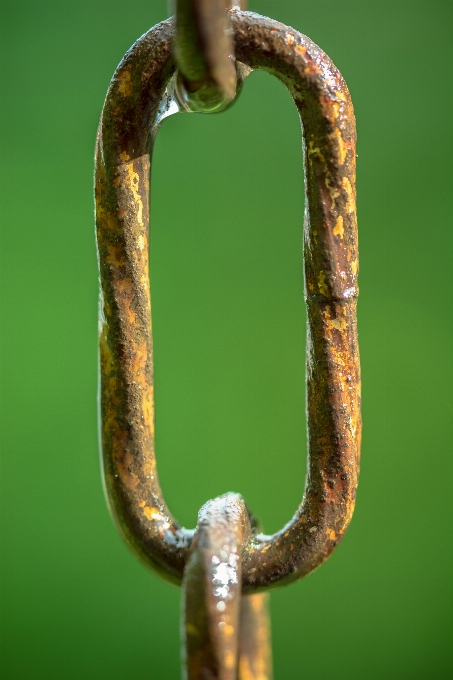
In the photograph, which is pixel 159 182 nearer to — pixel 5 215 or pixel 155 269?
pixel 155 269

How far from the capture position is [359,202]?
88.7 inches

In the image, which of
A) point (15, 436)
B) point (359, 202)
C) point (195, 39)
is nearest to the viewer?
point (195, 39)

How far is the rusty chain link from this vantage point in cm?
57

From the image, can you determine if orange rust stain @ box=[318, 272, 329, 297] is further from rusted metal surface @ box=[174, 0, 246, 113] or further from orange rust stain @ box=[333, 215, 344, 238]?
rusted metal surface @ box=[174, 0, 246, 113]

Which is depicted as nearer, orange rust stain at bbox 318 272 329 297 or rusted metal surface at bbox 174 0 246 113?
rusted metal surface at bbox 174 0 246 113

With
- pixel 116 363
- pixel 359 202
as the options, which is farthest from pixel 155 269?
pixel 116 363

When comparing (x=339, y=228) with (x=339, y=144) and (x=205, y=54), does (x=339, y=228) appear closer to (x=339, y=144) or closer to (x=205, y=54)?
(x=339, y=144)

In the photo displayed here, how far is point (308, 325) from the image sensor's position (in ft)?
2.07

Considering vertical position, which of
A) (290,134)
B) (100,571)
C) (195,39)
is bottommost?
(100,571)

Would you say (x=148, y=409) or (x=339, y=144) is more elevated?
(x=339, y=144)

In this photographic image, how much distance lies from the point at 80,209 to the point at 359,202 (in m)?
0.85

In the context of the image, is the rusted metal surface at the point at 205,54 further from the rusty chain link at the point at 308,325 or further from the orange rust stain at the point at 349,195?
the orange rust stain at the point at 349,195

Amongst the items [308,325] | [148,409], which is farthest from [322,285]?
[148,409]

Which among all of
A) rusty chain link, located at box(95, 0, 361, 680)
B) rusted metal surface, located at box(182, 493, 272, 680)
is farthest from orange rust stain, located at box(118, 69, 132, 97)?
rusted metal surface, located at box(182, 493, 272, 680)
